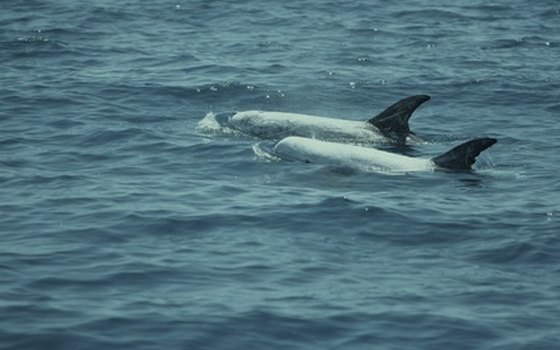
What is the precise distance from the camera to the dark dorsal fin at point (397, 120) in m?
22.1

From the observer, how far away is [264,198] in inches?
707

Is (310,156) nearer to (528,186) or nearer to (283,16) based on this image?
(528,186)

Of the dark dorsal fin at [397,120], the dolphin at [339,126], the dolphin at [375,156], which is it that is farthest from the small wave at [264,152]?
the dark dorsal fin at [397,120]

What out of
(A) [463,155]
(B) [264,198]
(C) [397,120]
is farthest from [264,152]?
(A) [463,155]

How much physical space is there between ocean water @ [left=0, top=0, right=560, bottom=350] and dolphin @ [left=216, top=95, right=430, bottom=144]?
0.76 metres

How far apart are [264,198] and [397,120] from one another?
4.99 metres

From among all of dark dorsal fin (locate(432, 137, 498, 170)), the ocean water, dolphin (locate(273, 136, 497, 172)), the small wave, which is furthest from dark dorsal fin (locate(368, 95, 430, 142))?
dark dorsal fin (locate(432, 137, 498, 170))

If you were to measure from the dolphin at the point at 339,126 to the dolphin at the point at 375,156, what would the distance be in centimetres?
135

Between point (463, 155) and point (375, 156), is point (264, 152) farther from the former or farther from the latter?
point (463, 155)

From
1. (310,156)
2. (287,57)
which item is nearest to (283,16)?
(287,57)

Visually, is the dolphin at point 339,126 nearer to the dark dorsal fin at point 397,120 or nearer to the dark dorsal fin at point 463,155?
the dark dorsal fin at point 397,120

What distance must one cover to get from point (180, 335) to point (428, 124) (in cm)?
1191

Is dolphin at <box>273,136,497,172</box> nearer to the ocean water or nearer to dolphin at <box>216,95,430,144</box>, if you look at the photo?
the ocean water

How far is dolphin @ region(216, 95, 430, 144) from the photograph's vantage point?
869 inches
